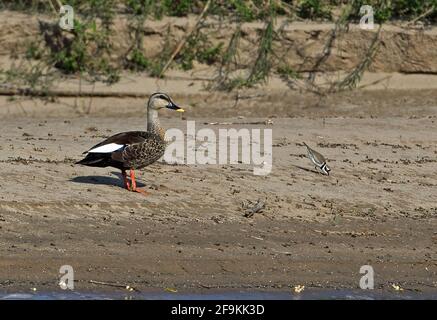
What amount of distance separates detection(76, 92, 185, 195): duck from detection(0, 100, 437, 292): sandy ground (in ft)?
0.90

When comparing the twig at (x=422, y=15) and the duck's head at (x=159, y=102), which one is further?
the twig at (x=422, y=15)

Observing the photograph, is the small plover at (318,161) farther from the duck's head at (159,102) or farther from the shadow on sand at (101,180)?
the shadow on sand at (101,180)

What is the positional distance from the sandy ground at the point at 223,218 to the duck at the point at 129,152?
10.8 inches

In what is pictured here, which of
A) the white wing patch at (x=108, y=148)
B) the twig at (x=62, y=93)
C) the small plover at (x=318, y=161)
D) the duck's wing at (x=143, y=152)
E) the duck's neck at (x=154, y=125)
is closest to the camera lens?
the white wing patch at (x=108, y=148)

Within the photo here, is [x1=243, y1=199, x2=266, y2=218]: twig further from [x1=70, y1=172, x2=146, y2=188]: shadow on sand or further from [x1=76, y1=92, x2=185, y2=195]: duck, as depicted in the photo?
[x1=70, y1=172, x2=146, y2=188]: shadow on sand

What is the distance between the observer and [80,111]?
15.2 meters

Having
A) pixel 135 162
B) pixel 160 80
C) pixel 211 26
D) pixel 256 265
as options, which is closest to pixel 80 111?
pixel 160 80

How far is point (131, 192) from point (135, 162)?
0.36 m

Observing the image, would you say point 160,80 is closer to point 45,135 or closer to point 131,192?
point 45,135

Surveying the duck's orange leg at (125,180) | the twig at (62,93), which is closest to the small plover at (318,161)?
the duck's orange leg at (125,180)

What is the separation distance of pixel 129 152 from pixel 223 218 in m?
0.98

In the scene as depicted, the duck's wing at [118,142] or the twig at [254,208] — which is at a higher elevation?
the duck's wing at [118,142]

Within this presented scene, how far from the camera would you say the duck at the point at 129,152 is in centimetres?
1067

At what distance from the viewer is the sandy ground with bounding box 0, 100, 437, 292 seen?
9.48 m
